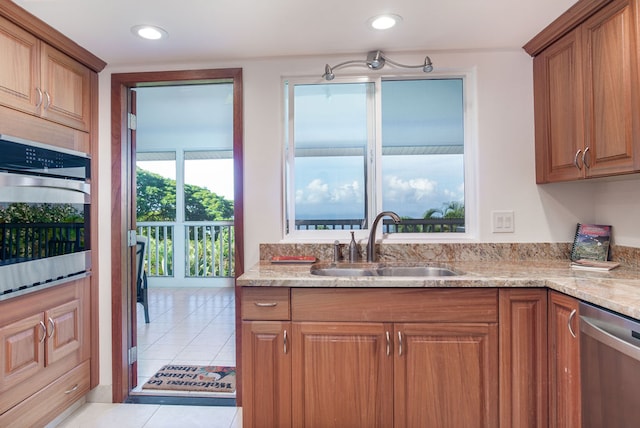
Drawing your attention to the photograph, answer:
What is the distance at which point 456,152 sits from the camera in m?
2.29

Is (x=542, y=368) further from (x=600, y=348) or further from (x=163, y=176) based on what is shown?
(x=163, y=176)

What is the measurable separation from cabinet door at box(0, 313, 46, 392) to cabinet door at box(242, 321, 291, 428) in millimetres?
1067

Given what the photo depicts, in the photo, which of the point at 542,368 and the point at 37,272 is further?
the point at 37,272

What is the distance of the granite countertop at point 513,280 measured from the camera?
4.42ft

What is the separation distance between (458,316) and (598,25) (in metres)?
1.50

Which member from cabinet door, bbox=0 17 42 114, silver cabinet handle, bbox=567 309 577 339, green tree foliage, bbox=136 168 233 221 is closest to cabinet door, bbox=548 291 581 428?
silver cabinet handle, bbox=567 309 577 339

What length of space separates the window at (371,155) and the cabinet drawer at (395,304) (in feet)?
2.28

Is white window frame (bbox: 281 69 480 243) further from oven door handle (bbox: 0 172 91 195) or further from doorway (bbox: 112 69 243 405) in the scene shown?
oven door handle (bbox: 0 172 91 195)

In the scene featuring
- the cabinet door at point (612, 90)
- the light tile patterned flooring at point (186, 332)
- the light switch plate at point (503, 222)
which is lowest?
the light tile patterned flooring at point (186, 332)

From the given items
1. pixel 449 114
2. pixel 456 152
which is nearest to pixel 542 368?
pixel 456 152

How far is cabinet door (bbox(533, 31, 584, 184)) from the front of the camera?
1.77m

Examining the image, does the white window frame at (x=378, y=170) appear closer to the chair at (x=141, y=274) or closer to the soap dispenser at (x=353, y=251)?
the soap dispenser at (x=353, y=251)

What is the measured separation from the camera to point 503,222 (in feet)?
6.99

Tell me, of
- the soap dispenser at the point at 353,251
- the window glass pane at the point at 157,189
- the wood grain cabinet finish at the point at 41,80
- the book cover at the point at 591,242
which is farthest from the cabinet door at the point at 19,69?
the window glass pane at the point at 157,189
